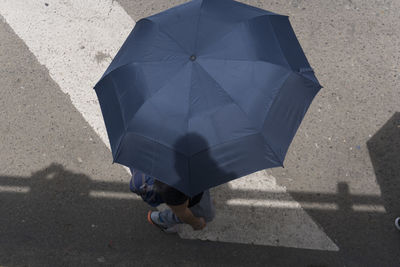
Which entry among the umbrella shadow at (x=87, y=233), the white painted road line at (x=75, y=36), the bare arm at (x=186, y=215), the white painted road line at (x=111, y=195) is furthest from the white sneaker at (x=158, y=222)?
the white painted road line at (x=75, y=36)

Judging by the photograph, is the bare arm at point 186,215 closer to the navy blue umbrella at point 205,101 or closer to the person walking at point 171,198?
the person walking at point 171,198

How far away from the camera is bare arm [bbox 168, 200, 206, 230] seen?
2.42m

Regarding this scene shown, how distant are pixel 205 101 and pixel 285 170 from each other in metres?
1.84

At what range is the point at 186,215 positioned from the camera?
8.63 feet

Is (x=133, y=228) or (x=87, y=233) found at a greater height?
(x=133, y=228)

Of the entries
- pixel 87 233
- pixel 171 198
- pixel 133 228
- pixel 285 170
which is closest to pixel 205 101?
pixel 171 198

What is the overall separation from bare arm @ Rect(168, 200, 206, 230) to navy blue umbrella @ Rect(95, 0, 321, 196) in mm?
260

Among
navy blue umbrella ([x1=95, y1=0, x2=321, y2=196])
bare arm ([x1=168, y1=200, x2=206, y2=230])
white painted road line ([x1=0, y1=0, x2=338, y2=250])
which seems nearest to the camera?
navy blue umbrella ([x1=95, y1=0, x2=321, y2=196])

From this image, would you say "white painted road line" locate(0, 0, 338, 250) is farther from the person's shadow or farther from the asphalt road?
the person's shadow

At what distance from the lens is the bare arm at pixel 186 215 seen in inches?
95.4

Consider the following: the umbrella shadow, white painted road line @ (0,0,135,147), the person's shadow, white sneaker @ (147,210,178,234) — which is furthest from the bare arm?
white painted road line @ (0,0,135,147)

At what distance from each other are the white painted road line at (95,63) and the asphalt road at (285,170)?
9cm

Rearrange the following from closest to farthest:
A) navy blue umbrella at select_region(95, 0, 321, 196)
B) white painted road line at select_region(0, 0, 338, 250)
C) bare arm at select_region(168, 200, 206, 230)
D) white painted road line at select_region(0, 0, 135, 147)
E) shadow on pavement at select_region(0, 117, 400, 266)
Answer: navy blue umbrella at select_region(95, 0, 321, 196), bare arm at select_region(168, 200, 206, 230), shadow on pavement at select_region(0, 117, 400, 266), white painted road line at select_region(0, 0, 338, 250), white painted road line at select_region(0, 0, 135, 147)

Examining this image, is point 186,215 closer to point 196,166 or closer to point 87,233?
point 196,166
